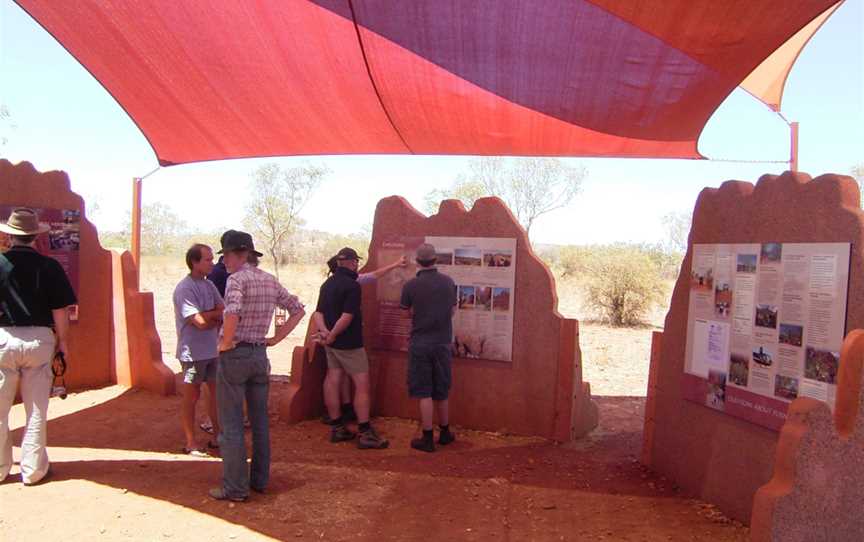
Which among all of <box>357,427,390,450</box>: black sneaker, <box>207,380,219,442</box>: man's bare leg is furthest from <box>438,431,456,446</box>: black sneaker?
<box>207,380,219,442</box>: man's bare leg

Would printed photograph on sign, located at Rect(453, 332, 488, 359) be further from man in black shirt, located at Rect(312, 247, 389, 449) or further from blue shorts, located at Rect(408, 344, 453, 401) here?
man in black shirt, located at Rect(312, 247, 389, 449)

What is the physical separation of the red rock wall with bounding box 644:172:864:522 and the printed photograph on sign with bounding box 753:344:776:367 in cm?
41

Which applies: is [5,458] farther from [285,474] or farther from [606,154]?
[606,154]

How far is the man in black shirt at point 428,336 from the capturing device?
592cm

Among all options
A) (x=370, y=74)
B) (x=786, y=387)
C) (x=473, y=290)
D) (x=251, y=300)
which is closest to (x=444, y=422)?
(x=473, y=290)

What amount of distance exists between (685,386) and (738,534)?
1.11m

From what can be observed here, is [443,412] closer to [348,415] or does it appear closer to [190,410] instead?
[348,415]

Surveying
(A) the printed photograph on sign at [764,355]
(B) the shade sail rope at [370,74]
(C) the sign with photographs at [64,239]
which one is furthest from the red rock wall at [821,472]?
(C) the sign with photographs at [64,239]

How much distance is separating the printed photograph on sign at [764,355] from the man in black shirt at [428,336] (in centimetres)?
261

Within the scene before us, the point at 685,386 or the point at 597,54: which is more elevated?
the point at 597,54

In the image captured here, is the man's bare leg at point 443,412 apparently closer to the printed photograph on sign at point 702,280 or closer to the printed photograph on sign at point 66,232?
the printed photograph on sign at point 702,280

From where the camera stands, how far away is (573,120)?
22.0 feet

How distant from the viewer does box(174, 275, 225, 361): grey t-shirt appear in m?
5.06

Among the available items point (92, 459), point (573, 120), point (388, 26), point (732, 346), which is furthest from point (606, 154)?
point (92, 459)
